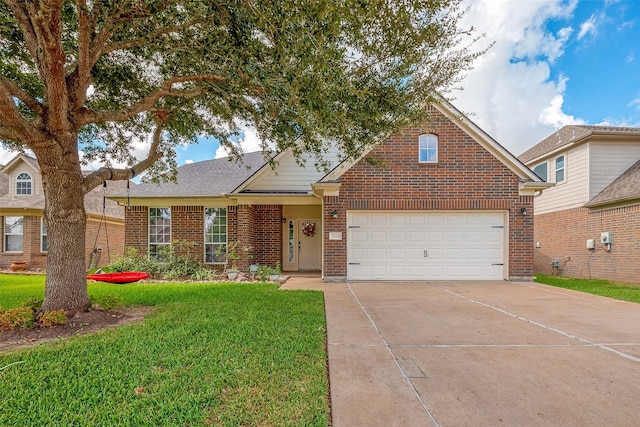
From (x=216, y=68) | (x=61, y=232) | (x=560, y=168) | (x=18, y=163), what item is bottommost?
(x=61, y=232)

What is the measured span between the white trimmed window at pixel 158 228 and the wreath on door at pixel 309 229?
5.17 metres

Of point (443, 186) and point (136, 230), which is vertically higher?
point (443, 186)

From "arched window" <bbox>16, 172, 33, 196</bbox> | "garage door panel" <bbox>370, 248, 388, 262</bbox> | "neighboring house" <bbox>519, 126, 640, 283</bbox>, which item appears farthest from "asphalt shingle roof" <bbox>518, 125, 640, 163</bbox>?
"arched window" <bbox>16, 172, 33, 196</bbox>

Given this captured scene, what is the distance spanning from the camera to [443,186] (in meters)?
9.77

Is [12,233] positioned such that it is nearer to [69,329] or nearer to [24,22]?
[69,329]

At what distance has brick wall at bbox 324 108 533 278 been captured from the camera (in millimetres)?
9742

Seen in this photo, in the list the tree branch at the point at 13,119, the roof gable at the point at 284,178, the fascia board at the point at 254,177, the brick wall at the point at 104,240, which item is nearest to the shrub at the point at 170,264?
the fascia board at the point at 254,177

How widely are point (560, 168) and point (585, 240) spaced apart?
3.21 m

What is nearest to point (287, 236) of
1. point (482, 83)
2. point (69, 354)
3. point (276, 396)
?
point (482, 83)

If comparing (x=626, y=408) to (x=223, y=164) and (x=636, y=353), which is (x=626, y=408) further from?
(x=223, y=164)

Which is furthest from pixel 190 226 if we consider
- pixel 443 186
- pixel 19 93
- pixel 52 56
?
pixel 443 186

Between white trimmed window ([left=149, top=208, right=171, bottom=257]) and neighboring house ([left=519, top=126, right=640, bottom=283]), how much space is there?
A: 15.7 m

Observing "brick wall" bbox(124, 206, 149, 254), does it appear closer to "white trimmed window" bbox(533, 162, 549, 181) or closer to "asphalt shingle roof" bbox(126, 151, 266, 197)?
"asphalt shingle roof" bbox(126, 151, 266, 197)

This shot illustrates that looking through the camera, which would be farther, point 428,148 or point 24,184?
point 24,184
